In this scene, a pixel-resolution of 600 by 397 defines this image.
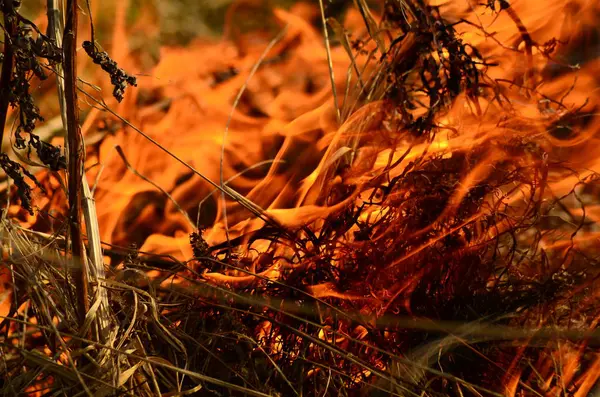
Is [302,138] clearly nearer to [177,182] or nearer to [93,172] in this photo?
[177,182]

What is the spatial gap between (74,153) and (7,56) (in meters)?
0.14

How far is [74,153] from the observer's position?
2.83ft

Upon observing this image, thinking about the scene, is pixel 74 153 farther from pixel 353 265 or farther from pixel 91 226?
pixel 353 265

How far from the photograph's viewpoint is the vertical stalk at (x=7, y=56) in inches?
33.4

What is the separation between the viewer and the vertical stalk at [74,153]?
2.75ft

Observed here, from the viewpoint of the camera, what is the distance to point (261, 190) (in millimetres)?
1396

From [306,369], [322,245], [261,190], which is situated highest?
[261,190]

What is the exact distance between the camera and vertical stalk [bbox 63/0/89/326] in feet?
2.75

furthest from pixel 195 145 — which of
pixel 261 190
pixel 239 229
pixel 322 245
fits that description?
pixel 322 245

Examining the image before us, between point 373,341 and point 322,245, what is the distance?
0.17 m

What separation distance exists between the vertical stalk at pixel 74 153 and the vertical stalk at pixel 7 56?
0.06 meters

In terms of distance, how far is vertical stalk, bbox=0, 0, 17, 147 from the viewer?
0.85 meters

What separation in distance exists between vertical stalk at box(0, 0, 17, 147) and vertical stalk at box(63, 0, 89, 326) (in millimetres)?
64

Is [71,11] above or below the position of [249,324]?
above
